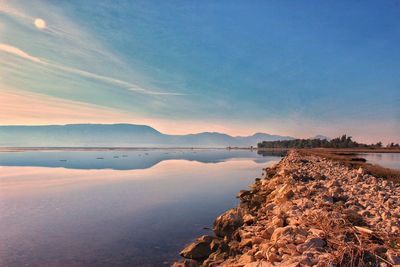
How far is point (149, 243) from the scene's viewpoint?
404 inches

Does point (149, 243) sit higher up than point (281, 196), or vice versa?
point (281, 196)

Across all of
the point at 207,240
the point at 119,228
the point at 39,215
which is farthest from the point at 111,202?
the point at 207,240

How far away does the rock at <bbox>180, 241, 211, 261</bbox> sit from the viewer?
8953 mm

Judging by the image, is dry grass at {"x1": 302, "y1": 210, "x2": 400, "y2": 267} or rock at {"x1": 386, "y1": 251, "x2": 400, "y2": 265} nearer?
rock at {"x1": 386, "y1": 251, "x2": 400, "y2": 265}

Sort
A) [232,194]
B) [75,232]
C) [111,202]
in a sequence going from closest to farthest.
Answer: [75,232] < [111,202] < [232,194]

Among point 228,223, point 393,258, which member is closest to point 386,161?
point 228,223

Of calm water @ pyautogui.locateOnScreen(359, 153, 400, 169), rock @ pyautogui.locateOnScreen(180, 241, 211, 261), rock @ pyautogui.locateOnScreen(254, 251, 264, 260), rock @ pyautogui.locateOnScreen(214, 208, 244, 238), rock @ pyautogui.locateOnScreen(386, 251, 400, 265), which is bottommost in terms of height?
rock @ pyautogui.locateOnScreen(180, 241, 211, 261)

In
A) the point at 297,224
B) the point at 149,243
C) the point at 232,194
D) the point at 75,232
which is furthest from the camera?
the point at 232,194

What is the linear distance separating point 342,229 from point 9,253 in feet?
31.9

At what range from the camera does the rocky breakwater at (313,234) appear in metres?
5.47

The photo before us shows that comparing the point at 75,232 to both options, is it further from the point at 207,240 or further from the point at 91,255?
the point at 207,240

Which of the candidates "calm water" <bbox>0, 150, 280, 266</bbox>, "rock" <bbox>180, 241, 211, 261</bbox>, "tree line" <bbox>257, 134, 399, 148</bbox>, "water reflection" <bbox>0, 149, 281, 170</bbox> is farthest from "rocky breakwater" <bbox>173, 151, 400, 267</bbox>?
"tree line" <bbox>257, 134, 399, 148</bbox>

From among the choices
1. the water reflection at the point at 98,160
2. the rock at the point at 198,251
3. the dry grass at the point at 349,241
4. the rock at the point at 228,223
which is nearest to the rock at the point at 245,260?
the dry grass at the point at 349,241

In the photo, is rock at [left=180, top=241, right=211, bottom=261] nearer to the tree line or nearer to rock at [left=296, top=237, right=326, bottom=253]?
rock at [left=296, top=237, right=326, bottom=253]
